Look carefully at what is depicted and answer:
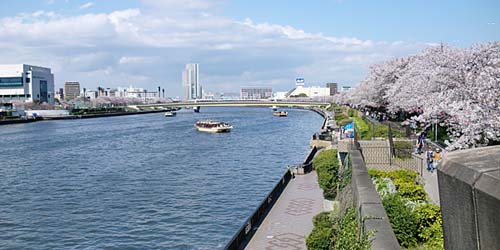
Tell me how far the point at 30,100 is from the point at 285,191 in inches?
4646

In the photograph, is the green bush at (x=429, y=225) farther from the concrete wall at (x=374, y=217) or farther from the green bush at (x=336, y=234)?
the green bush at (x=336, y=234)

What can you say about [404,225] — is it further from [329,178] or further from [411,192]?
[329,178]

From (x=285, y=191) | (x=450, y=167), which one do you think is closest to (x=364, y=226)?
(x=450, y=167)

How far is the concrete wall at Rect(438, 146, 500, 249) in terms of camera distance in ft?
4.77

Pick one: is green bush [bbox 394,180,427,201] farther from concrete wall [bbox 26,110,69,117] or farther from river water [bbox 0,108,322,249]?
concrete wall [bbox 26,110,69,117]

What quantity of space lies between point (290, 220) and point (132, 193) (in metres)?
12.2

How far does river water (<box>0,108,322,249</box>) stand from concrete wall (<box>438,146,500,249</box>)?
58.0 feet

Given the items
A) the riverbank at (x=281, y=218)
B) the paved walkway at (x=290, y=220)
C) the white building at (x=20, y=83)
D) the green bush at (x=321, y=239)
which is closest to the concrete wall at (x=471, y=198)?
the green bush at (x=321, y=239)

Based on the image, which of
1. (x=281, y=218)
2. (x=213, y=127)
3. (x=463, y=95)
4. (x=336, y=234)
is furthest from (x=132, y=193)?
(x=213, y=127)

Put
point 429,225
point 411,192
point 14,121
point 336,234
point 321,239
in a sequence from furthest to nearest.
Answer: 1. point 14,121
2. point 411,192
3. point 321,239
4. point 336,234
5. point 429,225

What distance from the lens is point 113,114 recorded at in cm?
Result: 13712

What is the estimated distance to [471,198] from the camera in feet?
5.16

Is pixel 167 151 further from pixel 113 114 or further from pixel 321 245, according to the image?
pixel 113 114

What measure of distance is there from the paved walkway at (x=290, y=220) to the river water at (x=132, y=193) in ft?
6.17
